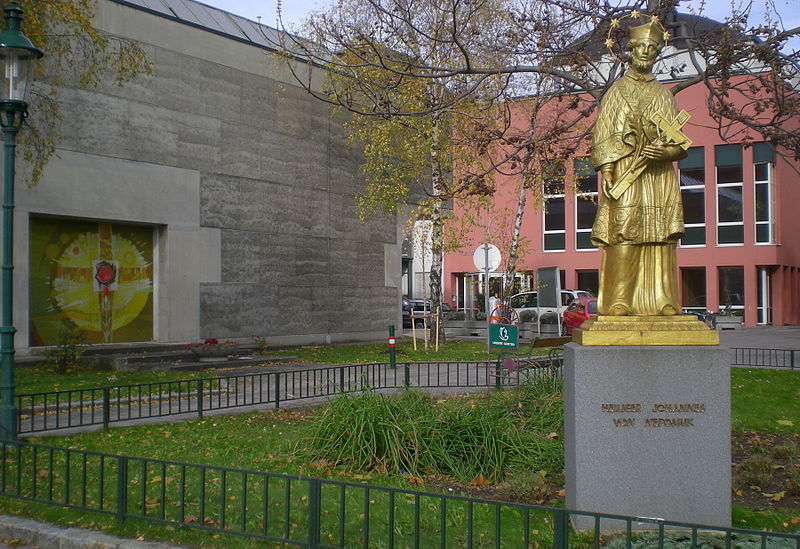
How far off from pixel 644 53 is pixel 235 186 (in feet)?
66.9

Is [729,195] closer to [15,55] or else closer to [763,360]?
[763,360]

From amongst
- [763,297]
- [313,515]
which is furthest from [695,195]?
[313,515]

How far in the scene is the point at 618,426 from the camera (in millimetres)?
6309

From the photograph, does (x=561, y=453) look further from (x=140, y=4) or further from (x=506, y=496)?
(x=140, y=4)

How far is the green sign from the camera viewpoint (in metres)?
13.0

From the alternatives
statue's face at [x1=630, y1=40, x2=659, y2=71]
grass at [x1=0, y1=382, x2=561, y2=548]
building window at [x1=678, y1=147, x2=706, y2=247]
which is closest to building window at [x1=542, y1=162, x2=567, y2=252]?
building window at [x1=678, y1=147, x2=706, y2=247]

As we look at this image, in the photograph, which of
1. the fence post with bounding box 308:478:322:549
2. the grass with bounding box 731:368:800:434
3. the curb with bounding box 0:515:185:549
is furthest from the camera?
the grass with bounding box 731:368:800:434

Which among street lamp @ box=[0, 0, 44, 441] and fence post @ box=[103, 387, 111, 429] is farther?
fence post @ box=[103, 387, 111, 429]

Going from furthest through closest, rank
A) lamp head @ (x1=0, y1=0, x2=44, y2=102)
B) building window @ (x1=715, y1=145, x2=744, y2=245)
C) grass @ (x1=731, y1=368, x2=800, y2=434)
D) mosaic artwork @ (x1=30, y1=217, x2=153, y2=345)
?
building window @ (x1=715, y1=145, x2=744, y2=245)
mosaic artwork @ (x1=30, y1=217, x2=153, y2=345)
grass @ (x1=731, y1=368, x2=800, y2=434)
lamp head @ (x1=0, y1=0, x2=44, y2=102)

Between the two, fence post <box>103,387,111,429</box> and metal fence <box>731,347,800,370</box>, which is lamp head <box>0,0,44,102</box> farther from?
metal fence <box>731,347,800,370</box>

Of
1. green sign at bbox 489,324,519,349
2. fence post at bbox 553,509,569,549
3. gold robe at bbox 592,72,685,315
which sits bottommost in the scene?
fence post at bbox 553,509,569,549

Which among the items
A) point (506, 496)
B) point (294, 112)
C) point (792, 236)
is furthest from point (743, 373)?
point (792, 236)

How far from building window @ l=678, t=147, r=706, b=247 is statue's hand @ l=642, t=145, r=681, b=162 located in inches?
1493

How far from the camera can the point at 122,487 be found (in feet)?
21.0
